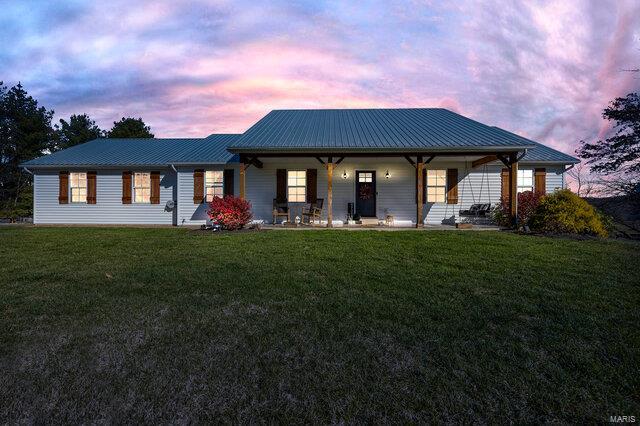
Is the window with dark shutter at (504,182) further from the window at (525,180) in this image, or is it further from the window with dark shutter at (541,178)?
the window with dark shutter at (541,178)

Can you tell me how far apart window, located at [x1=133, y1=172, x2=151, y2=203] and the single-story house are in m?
0.04

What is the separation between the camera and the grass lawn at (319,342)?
1912 mm

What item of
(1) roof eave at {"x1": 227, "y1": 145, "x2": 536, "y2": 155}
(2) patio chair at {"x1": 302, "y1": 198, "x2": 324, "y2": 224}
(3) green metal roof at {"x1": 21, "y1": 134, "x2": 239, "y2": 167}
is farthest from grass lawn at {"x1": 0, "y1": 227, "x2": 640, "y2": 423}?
(3) green metal roof at {"x1": 21, "y1": 134, "x2": 239, "y2": 167}

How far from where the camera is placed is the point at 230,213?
10727mm

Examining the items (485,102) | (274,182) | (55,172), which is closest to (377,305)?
(274,182)

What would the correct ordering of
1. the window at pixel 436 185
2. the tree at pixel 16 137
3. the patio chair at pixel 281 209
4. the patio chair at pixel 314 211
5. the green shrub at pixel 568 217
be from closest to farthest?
the green shrub at pixel 568 217 < the patio chair at pixel 314 211 < the patio chair at pixel 281 209 < the window at pixel 436 185 < the tree at pixel 16 137

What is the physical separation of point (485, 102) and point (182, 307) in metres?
16.6

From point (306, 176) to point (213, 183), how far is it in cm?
429

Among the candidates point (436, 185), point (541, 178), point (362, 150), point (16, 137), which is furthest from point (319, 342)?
point (16, 137)

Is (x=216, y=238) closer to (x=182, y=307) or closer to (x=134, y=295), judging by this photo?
(x=134, y=295)

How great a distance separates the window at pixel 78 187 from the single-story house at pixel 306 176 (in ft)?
0.16

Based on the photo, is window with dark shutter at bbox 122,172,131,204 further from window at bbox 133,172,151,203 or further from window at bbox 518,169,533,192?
window at bbox 518,169,533,192

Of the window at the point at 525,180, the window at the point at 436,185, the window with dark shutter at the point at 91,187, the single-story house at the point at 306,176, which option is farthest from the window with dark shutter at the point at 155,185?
the window at the point at 525,180

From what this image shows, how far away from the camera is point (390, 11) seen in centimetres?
910
